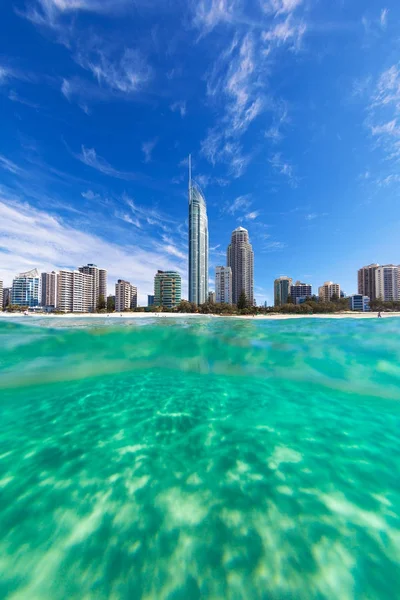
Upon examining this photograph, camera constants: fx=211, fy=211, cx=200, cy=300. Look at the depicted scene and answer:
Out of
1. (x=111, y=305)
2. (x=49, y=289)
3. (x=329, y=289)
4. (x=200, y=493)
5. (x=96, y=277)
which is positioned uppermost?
(x=96, y=277)

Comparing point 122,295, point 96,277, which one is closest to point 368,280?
point 122,295

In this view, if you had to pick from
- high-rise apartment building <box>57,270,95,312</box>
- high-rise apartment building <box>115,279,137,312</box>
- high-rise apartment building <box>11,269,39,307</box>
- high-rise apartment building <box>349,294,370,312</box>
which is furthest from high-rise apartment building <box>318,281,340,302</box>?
high-rise apartment building <box>11,269,39,307</box>

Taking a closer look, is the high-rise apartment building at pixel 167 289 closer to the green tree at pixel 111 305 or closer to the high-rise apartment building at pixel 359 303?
the green tree at pixel 111 305

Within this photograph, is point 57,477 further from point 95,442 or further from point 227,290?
point 227,290

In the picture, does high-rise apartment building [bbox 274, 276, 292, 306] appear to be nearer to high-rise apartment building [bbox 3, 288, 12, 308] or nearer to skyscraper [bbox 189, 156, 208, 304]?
skyscraper [bbox 189, 156, 208, 304]

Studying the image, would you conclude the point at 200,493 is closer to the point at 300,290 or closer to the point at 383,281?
the point at 383,281

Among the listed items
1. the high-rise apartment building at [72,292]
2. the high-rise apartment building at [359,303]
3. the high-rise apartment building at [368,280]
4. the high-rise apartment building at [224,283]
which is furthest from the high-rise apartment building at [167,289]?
the high-rise apartment building at [368,280]
